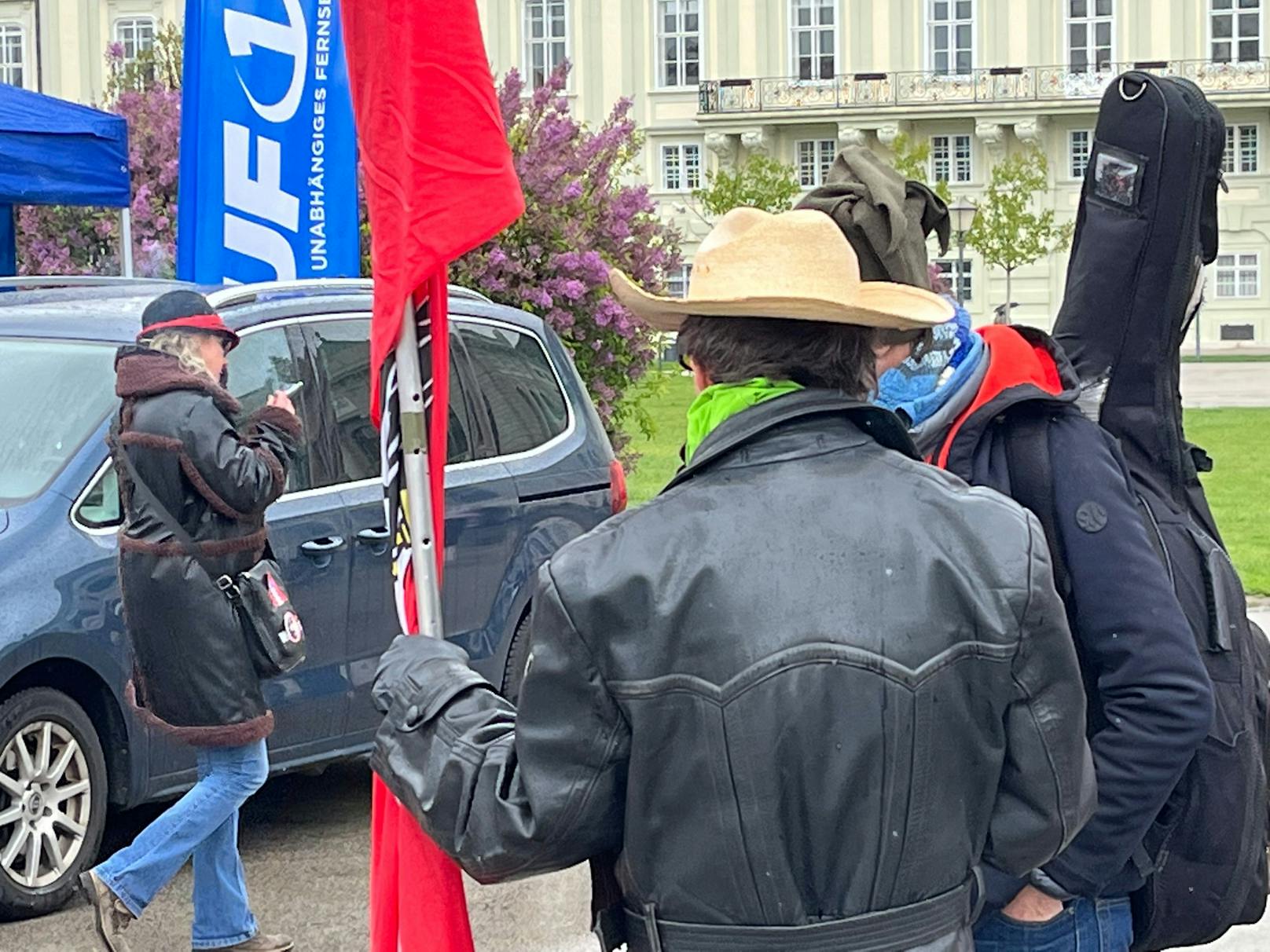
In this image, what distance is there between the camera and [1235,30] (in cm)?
5894

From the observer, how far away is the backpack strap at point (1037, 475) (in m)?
2.78

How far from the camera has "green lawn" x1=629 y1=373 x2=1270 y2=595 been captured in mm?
13617

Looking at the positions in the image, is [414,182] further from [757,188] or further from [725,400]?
[757,188]

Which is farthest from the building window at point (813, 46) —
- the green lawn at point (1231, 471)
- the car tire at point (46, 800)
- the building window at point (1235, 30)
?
the car tire at point (46, 800)

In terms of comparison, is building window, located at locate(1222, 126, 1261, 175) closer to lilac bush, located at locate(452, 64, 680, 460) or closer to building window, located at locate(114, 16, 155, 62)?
building window, located at locate(114, 16, 155, 62)

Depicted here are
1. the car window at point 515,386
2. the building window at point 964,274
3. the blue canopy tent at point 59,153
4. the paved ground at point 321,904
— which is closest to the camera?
the paved ground at point 321,904

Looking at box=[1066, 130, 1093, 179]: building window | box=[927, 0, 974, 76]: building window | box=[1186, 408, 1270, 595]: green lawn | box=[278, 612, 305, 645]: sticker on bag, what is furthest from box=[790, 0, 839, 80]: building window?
box=[278, 612, 305, 645]: sticker on bag

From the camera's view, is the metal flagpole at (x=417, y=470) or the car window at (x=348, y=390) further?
the car window at (x=348, y=390)

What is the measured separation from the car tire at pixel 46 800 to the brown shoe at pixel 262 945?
715 millimetres

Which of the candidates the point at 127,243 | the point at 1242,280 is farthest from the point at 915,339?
the point at 1242,280

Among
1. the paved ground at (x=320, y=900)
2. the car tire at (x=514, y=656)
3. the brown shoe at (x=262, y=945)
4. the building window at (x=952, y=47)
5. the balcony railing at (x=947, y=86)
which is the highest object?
the building window at (x=952, y=47)

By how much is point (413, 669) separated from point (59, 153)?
9094mm

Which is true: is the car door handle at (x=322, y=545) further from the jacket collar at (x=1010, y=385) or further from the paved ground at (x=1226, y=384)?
the paved ground at (x=1226, y=384)

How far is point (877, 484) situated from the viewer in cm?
234
